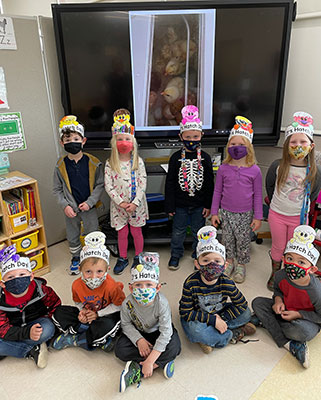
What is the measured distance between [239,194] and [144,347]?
3.82 ft

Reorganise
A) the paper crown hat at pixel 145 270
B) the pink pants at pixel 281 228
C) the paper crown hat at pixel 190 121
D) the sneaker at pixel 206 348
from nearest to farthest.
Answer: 1. the paper crown hat at pixel 145 270
2. the sneaker at pixel 206 348
3. the pink pants at pixel 281 228
4. the paper crown hat at pixel 190 121

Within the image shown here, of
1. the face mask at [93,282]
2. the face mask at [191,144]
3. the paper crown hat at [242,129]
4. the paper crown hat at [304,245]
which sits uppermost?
the paper crown hat at [242,129]

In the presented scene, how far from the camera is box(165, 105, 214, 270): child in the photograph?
2301 mm

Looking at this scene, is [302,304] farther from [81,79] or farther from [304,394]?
[81,79]

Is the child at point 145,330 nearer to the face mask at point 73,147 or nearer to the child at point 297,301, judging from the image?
the child at point 297,301

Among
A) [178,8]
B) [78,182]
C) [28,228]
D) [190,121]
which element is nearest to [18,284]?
[28,228]

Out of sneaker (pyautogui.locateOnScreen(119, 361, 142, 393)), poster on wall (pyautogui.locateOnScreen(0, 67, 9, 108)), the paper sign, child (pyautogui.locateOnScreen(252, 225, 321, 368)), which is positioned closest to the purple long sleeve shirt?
child (pyautogui.locateOnScreen(252, 225, 321, 368))

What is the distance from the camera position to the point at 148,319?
1.72m

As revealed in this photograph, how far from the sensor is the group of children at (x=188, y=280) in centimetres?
171

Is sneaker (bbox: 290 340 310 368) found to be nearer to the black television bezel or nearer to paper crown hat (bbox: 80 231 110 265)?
paper crown hat (bbox: 80 231 110 265)

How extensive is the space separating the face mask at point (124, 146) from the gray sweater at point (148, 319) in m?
1.03

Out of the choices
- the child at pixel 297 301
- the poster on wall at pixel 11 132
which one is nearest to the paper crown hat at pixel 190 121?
the child at pixel 297 301

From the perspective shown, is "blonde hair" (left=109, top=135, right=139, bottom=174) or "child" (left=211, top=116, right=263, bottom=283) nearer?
"child" (left=211, top=116, right=263, bottom=283)

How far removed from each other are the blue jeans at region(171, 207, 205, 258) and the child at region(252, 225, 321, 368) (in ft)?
2.57
